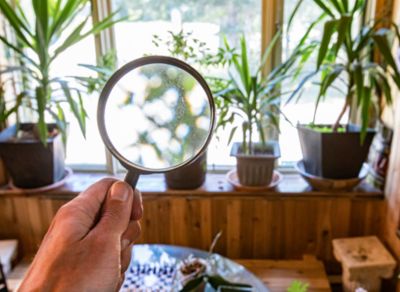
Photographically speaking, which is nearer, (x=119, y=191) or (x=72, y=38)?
(x=119, y=191)

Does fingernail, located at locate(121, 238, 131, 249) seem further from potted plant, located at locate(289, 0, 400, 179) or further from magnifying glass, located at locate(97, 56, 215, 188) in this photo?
potted plant, located at locate(289, 0, 400, 179)

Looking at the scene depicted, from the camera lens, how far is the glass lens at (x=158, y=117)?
30.0 inches

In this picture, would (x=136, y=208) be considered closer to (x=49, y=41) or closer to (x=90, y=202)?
(x=90, y=202)

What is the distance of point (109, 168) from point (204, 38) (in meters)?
0.93

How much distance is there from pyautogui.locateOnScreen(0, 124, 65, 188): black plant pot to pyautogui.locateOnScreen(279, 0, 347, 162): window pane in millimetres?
1162

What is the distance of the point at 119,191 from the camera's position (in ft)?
2.32

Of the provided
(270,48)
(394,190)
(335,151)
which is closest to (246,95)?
(270,48)

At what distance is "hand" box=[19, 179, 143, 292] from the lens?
614 mm

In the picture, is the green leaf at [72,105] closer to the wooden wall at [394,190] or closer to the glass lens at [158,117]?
the glass lens at [158,117]

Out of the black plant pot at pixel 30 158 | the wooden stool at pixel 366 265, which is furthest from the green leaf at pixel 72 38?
the wooden stool at pixel 366 265

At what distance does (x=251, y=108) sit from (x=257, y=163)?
27 cm

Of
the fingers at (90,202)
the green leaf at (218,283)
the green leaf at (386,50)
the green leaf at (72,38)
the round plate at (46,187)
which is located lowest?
the green leaf at (218,283)

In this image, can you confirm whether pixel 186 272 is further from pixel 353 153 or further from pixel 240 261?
pixel 353 153

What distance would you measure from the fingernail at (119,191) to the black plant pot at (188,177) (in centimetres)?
111
